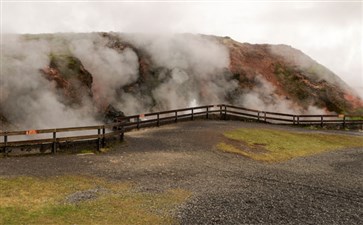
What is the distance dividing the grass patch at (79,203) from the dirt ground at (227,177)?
0.61 metres

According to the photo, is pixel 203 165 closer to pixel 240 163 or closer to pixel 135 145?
pixel 240 163

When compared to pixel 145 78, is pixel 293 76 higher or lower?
higher

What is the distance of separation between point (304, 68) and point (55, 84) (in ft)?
113

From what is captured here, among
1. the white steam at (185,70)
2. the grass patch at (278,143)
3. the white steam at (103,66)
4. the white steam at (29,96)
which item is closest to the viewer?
the grass patch at (278,143)

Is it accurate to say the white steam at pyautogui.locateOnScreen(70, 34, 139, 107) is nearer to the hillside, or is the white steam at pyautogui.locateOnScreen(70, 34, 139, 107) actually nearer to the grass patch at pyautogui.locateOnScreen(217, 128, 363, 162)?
the hillside

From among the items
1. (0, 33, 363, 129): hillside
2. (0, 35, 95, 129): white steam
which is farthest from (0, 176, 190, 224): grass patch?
(0, 33, 363, 129): hillside

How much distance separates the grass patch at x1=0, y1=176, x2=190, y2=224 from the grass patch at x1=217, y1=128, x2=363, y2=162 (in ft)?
30.8

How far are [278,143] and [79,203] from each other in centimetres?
1625

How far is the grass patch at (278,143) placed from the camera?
69.8ft

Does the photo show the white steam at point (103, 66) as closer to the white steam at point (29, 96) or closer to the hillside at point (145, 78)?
the hillside at point (145, 78)

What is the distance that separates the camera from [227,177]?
49.6 ft

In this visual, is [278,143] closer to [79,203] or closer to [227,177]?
[227,177]

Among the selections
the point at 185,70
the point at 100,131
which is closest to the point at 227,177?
the point at 100,131

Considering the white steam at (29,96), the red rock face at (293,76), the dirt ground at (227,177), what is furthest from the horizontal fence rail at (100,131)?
the red rock face at (293,76)
